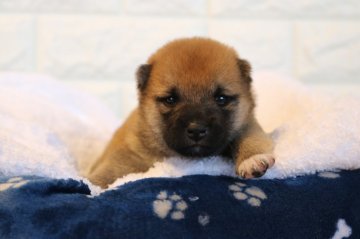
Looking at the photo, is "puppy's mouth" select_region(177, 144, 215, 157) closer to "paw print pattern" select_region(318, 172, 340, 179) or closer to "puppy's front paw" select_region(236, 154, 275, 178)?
"puppy's front paw" select_region(236, 154, 275, 178)

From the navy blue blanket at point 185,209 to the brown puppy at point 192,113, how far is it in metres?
0.15

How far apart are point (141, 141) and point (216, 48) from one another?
0.39 meters

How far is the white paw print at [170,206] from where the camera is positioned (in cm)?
100

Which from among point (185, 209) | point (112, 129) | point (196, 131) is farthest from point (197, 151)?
point (112, 129)

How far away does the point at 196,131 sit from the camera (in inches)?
50.6

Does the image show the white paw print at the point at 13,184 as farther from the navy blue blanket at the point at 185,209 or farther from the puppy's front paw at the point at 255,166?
the puppy's front paw at the point at 255,166

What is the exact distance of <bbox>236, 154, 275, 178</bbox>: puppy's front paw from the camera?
120 cm

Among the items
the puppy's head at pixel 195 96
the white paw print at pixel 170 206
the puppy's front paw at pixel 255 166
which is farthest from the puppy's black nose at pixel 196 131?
the white paw print at pixel 170 206

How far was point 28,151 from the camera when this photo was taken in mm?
1279

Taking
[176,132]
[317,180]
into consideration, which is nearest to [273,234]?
[317,180]

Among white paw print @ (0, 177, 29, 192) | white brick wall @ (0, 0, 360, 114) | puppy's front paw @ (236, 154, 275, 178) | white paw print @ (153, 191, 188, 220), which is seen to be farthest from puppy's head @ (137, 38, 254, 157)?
white brick wall @ (0, 0, 360, 114)

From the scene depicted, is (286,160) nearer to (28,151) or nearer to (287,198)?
(287,198)

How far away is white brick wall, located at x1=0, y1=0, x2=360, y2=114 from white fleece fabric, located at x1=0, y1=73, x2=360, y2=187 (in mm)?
276

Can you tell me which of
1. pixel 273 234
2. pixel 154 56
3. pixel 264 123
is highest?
pixel 154 56
